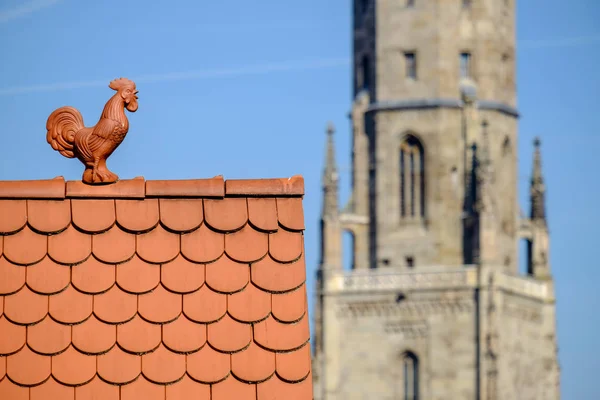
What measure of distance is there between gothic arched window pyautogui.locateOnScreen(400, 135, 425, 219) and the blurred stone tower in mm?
37

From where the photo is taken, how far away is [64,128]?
10555 mm

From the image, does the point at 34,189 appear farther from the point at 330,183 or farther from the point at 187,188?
the point at 330,183

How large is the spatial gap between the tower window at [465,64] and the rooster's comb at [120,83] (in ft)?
230

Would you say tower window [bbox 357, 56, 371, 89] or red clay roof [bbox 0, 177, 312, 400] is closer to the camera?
red clay roof [bbox 0, 177, 312, 400]

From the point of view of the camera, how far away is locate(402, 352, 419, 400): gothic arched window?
248 ft

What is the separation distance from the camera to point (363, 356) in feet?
252

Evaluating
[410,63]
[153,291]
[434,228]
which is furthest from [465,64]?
[153,291]

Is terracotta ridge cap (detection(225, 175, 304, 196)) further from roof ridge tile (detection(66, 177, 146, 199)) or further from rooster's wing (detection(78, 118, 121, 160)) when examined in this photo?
rooster's wing (detection(78, 118, 121, 160))

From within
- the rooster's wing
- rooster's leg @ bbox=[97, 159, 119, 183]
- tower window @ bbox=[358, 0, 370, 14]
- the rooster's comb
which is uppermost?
tower window @ bbox=[358, 0, 370, 14]

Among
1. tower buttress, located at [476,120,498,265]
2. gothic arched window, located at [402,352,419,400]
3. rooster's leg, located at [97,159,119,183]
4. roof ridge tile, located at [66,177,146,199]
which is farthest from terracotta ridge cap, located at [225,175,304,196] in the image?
tower buttress, located at [476,120,498,265]

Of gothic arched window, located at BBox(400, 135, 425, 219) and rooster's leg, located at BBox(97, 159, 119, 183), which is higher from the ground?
gothic arched window, located at BBox(400, 135, 425, 219)

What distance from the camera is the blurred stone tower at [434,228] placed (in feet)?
250

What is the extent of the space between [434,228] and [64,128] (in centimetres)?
6847

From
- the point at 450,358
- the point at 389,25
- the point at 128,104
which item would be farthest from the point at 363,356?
the point at 128,104
